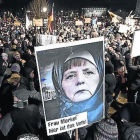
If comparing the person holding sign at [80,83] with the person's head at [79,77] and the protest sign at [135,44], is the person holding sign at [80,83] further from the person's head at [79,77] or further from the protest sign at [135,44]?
the protest sign at [135,44]

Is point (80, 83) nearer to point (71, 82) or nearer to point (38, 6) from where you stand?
point (71, 82)

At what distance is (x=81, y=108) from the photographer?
310 cm

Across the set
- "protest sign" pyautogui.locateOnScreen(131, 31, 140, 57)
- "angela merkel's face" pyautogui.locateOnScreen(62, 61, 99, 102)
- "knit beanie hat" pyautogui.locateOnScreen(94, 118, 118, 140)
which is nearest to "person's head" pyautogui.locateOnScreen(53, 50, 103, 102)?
"angela merkel's face" pyautogui.locateOnScreen(62, 61, 99, 102)

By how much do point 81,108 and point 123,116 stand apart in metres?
0.59

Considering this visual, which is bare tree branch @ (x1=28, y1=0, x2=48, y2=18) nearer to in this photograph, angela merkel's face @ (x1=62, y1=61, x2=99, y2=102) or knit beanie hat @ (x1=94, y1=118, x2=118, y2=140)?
angela merkel's face @ (x1=62, y1=61, x2=99, y2=102)

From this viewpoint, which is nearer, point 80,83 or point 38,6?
point 80,83

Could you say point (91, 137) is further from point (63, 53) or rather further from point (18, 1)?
point (18, 1)

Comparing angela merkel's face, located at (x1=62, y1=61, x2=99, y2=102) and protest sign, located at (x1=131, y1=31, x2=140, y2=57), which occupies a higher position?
angela merkel's face, located at (x1=62, y1=61, x2=99, y2=102)

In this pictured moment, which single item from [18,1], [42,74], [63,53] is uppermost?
[63,53]

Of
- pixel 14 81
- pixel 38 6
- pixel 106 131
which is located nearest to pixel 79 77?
pixel 106 131

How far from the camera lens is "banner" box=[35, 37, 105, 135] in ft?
9.30

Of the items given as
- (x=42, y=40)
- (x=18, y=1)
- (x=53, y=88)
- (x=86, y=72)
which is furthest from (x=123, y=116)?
(x=18, y=1)

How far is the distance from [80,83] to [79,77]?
0.07 meters

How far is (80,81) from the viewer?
119 inches
